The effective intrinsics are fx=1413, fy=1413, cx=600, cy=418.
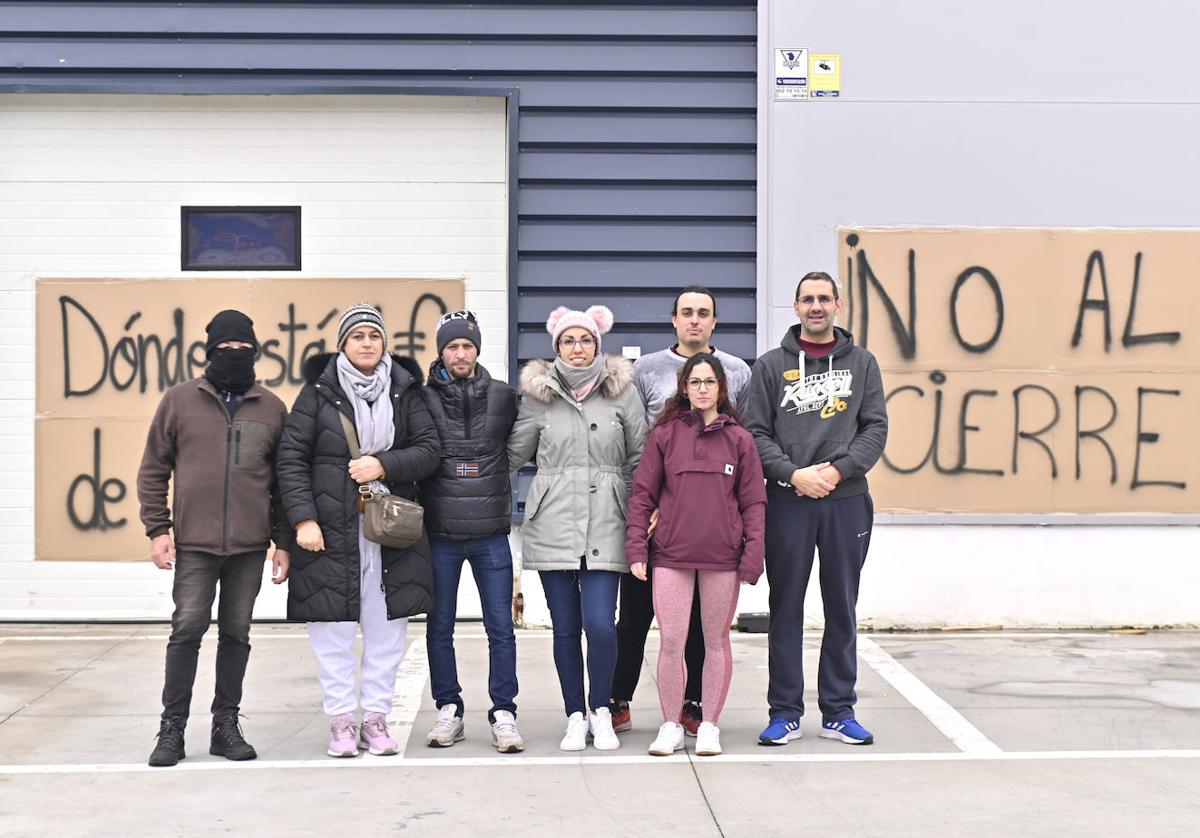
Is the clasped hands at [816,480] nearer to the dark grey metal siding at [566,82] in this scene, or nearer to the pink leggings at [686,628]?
the pink leggings at [686,628]

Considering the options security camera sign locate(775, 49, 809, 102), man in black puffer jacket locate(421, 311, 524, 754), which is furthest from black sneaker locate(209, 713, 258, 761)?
security camera sign locate(775, 49, 809, 102)

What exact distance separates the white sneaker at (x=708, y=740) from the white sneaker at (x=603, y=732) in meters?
0.34

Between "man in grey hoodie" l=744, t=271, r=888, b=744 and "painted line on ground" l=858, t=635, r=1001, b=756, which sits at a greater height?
"man in grey hoodie" l=744, t=271, r=888, b=744

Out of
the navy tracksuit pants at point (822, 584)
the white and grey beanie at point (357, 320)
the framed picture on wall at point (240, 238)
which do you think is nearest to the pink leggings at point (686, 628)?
the navy tracksuit pants at point (822, 584)

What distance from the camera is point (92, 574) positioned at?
858cm

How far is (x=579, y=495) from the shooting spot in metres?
5.63

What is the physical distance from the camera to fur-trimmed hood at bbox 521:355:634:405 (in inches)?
223

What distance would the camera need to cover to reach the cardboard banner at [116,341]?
855 centimetres

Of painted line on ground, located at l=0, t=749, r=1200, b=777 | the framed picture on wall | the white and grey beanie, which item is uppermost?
the framed picture on wall

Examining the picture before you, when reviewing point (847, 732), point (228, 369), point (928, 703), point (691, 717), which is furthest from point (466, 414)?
point (928, 703)

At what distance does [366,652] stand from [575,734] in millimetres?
893

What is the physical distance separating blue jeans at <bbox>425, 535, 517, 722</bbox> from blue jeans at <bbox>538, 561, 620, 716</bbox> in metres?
0.19

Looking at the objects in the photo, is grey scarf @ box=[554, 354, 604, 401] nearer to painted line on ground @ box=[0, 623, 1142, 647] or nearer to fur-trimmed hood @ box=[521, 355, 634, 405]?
fur-trimmed hood @ box=[521, 355, 634, 405]

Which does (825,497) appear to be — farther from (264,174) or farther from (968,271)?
(264,174)
